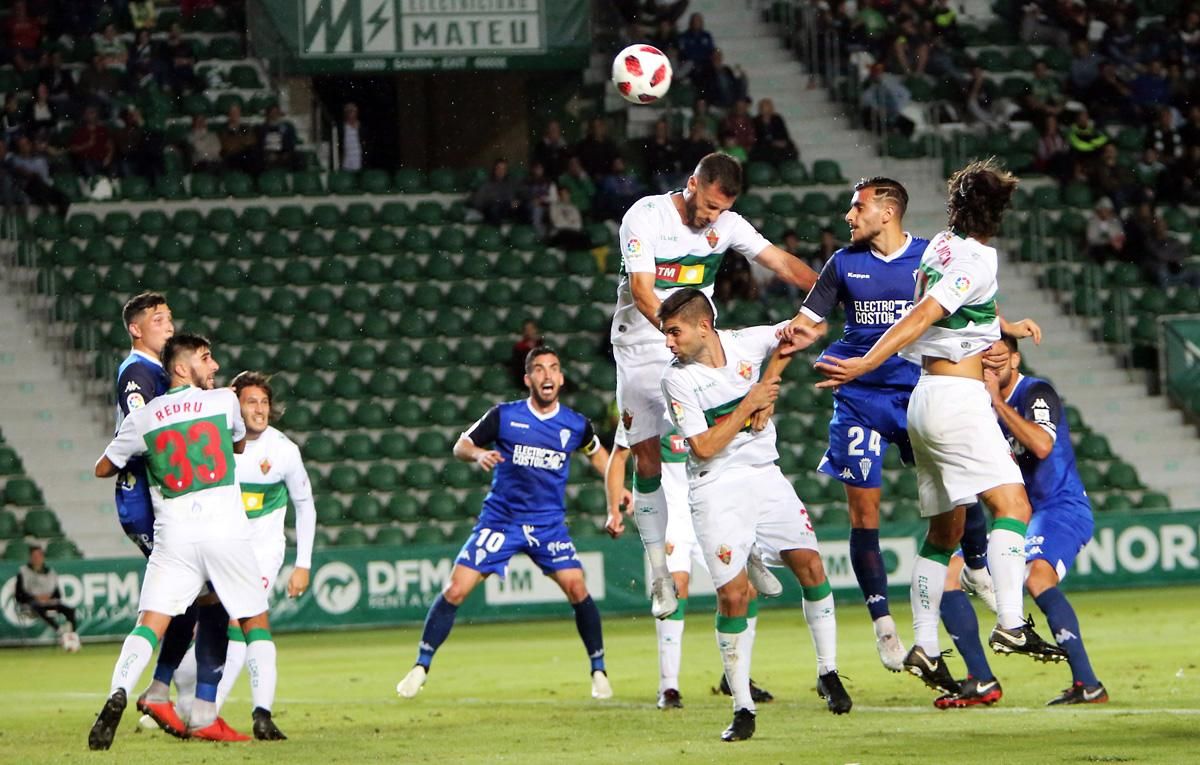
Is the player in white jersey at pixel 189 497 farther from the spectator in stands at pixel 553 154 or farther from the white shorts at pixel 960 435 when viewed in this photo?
the spectator in stands at pixel 553 154

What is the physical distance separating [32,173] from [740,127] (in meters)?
9.29

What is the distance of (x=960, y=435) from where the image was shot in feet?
27.1

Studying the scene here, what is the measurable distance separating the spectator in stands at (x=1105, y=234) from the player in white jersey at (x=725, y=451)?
15650 mm

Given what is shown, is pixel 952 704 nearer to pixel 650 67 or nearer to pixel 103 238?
pixel 650 67

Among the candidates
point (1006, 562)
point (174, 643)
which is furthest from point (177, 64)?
point (1006, 562)

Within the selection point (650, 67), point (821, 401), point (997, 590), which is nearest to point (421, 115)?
point (821, 401)

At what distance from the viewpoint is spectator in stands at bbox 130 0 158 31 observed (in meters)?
24.0

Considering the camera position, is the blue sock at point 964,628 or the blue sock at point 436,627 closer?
the blue sock at point 964,628

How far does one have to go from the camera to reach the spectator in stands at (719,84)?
24.2m

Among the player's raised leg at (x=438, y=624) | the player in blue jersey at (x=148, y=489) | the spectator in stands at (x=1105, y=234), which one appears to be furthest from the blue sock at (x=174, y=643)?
the spectator in stands at (x=1105, y=234)

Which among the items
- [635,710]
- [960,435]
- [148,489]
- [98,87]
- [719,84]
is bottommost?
[635,710]

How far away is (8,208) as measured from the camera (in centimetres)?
2214

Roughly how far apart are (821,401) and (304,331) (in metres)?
6.39

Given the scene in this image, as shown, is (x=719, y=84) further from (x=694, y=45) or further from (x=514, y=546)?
(x=514, y=546)
